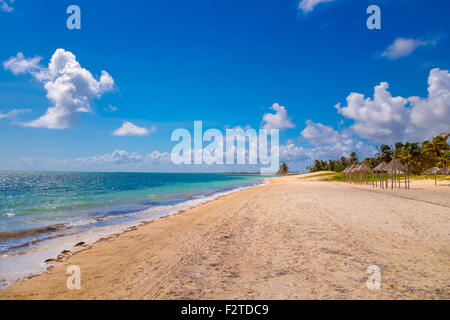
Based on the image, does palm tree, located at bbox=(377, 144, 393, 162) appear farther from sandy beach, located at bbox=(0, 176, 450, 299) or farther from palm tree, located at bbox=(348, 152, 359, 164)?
sandy beach, located at bbox=(0, 176, 450, 299)

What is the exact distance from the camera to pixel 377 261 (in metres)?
5.76

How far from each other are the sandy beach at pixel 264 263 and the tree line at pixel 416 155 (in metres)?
36.6

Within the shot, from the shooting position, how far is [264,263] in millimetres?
5758

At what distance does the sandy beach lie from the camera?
175 inches

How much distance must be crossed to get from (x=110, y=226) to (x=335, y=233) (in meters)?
11.0

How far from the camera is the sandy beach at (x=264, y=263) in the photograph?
175 inches

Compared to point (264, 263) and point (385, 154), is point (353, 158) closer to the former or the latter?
point (385, 154)

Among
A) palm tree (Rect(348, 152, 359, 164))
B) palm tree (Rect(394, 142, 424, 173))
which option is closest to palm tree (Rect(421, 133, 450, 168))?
palm tree (Rect(394, 142, 424, 173))

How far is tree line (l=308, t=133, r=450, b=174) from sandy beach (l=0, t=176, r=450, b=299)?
36603 mm

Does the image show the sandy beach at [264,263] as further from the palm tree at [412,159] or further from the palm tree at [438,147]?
the palm tree at [412,159]

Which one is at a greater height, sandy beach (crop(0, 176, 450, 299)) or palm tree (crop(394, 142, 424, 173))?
palm tree (crop(394, 142, 424, 173))
